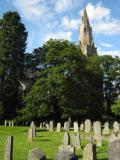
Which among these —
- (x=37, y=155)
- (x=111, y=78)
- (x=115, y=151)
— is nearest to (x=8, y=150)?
(x=37, y=155)

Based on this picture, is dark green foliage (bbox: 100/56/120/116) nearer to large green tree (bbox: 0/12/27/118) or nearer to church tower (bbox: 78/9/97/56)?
large green tree (bbox: 0/12/27/118)

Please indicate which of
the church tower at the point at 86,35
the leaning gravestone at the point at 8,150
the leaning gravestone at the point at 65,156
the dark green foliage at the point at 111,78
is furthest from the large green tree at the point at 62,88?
the church tower at the point at 86,35

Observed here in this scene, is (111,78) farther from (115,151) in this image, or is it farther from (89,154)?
(115,151)

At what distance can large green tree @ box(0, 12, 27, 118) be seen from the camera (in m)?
54.0

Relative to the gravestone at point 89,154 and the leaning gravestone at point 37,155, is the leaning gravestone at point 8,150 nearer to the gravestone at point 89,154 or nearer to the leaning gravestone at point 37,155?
the gravestone at point 89,154

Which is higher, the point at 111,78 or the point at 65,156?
the point at 111,78

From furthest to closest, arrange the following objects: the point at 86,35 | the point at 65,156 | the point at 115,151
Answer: the point at 86,35 < the point at 115,151 < the point at 65,156

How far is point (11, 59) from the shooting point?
55250mm

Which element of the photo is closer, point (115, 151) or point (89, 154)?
point (115, 151)

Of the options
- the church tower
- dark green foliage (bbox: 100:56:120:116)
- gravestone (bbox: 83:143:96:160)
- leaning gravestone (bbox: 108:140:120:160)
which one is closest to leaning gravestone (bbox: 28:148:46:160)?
leaning gravestone (bbox: 108:140:120:160)

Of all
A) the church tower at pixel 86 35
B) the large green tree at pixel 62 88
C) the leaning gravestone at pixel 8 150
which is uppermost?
the church tower at pixel 86 35

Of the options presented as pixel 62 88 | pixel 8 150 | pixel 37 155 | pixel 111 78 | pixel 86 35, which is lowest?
pixel 8 150

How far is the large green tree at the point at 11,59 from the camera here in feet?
177

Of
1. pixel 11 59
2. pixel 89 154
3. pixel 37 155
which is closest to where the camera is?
pixel 37 155
